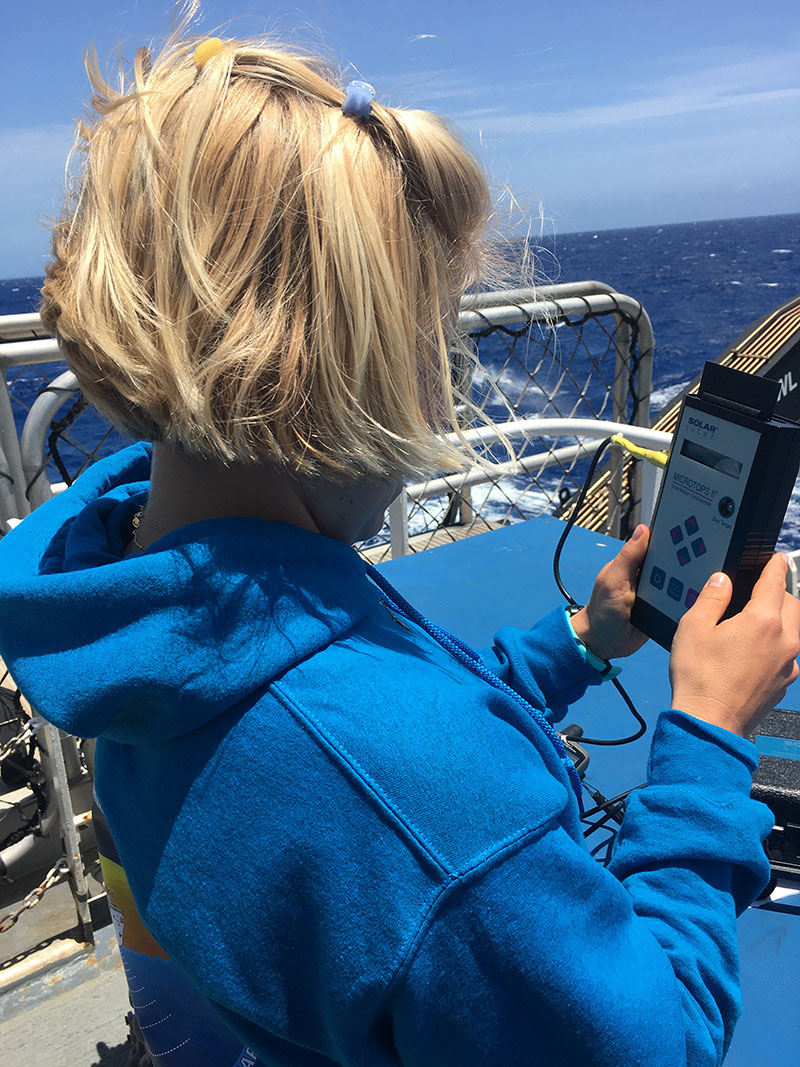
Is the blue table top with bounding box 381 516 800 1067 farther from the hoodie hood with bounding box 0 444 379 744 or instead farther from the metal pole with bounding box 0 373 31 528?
the metal pole with bounding box 0 373 31 528

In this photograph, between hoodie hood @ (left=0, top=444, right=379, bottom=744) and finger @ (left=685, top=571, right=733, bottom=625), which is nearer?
hoodie hood @ (left=0, top=444, right=379, bottom=744)

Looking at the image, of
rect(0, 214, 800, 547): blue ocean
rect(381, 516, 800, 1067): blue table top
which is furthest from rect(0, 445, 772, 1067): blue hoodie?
rect(0, 214, 800, 547): blue ocean

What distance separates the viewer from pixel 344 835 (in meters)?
0.45

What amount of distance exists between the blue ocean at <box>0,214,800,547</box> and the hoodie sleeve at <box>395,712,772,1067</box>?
563 mm

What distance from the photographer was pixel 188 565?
49 centimetres

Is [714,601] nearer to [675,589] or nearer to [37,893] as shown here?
[675,589]

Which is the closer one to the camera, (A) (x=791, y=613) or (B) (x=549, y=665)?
(A) (x=791, y=613)

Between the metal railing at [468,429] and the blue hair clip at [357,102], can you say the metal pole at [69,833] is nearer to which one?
the metal railing at [468,429]

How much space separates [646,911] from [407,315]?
0.43m

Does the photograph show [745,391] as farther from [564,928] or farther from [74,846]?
[74,846]

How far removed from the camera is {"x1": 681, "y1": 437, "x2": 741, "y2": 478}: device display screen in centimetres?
80

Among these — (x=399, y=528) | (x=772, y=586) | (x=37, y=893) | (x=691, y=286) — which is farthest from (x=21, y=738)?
(x=691, y=286)

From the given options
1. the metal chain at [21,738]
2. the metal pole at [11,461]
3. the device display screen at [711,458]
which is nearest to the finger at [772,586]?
the device display screen at [711,458]

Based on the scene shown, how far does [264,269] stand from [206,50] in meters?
0.18
